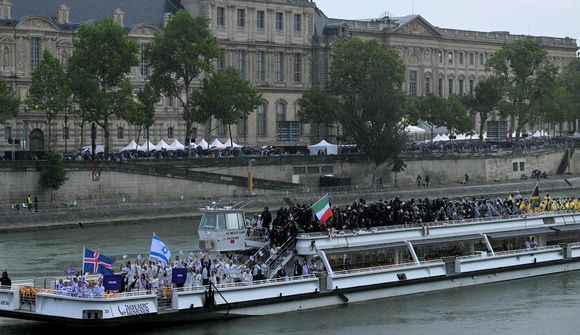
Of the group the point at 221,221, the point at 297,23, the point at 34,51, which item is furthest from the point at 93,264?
the point at 297,23

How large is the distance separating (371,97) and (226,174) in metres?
11.5

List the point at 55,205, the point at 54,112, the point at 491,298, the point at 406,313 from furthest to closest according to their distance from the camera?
the point at 54,112 → the point at 55,205 → the point at 491,298 → the point at 406,313

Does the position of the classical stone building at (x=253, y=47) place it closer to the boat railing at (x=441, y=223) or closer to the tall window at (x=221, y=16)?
the tall window at (x=221, y=16)

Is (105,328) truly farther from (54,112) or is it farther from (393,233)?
(54,112)

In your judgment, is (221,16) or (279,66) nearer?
(221,16)

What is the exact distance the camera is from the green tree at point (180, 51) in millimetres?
80025

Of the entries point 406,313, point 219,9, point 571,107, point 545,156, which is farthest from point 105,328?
point 571,107

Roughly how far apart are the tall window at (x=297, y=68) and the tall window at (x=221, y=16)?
8065mm

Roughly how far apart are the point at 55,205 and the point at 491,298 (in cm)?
2944

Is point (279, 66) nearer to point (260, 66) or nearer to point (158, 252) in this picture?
point (260, 66)

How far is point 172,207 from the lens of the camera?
69.6 m

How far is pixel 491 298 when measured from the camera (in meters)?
43.4

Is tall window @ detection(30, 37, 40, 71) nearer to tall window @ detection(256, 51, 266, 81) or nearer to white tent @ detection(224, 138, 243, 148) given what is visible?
white tent @ detection(224, 138, 243, 148)

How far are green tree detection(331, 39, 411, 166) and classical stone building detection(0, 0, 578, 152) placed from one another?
31.6ft
